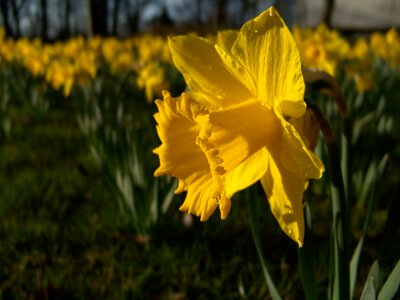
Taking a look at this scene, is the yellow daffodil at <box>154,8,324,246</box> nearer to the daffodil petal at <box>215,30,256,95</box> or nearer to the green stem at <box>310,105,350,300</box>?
the daffodil petal at <box>215,30,256,95</box>

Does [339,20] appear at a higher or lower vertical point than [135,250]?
lower

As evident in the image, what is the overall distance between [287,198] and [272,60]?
0.88 ft

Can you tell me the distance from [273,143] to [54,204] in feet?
5.89

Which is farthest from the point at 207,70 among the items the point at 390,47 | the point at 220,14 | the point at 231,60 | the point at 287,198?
the point at 220,14

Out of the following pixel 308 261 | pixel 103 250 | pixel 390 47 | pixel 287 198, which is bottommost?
pixel 103 250

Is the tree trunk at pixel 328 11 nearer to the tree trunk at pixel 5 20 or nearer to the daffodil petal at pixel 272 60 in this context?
the tree trunk at pixel 5 20

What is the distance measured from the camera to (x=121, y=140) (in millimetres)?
2211

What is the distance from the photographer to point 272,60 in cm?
85

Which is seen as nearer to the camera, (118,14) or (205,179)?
(205,179)

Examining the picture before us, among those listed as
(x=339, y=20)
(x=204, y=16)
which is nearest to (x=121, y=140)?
(x=339, y=20)

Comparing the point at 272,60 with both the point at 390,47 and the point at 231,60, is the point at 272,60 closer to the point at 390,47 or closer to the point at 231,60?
the point at 231,60

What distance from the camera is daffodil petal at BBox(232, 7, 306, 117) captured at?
0.80m

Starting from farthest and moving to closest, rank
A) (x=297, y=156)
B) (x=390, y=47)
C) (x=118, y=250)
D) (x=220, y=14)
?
(x=220, y=14), (x=390, y=47), (x=118, y=250), (x=297, y=156)

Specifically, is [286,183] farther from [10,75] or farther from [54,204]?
[10,75]
